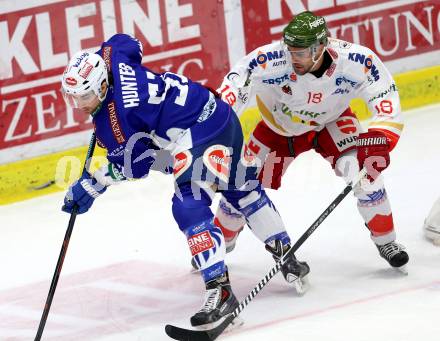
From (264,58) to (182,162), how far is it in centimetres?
67

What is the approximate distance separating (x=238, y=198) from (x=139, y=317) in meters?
0.65

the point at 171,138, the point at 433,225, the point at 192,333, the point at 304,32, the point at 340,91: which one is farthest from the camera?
the point at 433,225

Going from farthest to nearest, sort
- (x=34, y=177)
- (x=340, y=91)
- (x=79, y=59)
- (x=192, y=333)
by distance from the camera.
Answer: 1. (x=34, y=177)
2. (x=340, y=91)
3. (x=79, y=59)
4. (x=192, y=333)

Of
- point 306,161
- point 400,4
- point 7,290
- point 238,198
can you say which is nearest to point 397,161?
point 306,161

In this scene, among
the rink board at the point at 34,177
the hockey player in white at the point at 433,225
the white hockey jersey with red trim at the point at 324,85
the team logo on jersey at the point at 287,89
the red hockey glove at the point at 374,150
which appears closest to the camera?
the red hockey glove at the point at 374,150

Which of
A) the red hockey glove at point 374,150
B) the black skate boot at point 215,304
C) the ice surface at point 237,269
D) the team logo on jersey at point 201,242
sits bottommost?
the ice surface at point 237,269

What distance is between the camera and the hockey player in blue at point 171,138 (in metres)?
4.34

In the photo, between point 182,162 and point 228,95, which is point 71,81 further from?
point 228,95

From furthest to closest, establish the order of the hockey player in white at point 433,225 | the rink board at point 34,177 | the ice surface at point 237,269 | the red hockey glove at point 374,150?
1. the rink board at point 34,177
2. the hockey player in white at point 433,225
3. the red hockey glove at point 374,150
4. the ice surface at point 237,269

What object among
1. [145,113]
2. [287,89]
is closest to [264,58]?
[287,89]

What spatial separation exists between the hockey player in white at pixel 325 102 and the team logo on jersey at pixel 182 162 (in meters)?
0.42

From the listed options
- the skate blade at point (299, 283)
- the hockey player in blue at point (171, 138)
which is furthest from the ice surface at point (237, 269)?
the hockey player in blue at point (171, 138)

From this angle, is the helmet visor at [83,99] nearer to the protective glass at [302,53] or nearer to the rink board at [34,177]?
the protective glass at [302,53]

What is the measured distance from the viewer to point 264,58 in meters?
4.82
